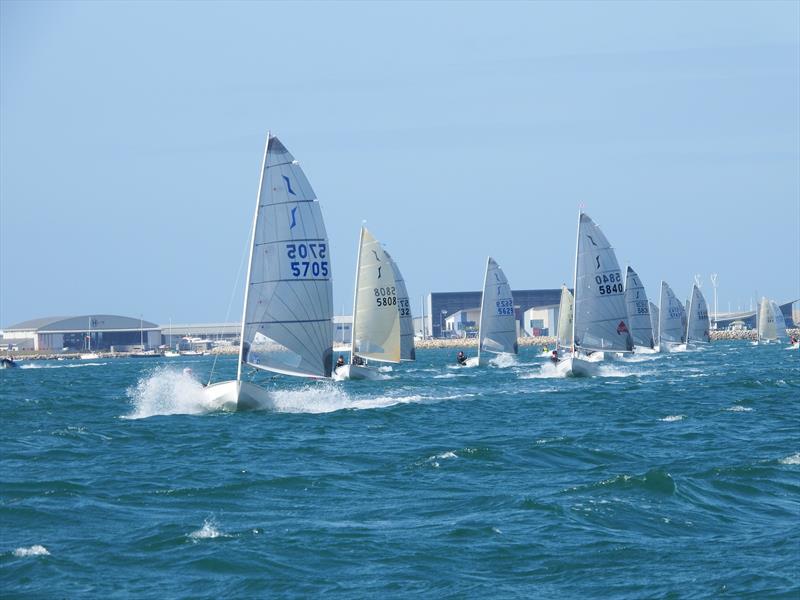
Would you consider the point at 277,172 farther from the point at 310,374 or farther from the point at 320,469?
the point at 320,469

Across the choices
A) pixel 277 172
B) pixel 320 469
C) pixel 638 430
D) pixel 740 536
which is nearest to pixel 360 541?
pixel 740 536

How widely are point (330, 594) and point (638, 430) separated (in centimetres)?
1753

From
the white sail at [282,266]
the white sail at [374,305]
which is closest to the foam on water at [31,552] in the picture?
the white sail at [282,266]

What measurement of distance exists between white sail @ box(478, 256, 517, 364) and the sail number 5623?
34.8m

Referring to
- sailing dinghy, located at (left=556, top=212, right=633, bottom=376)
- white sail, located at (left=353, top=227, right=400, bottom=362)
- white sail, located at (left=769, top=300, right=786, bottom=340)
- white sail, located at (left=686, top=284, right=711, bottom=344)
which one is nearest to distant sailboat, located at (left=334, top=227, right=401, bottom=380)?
white sail, located at (left=353, top=227, right=400, bottom=362)

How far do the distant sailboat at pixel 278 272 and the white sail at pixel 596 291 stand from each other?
22.4 metres

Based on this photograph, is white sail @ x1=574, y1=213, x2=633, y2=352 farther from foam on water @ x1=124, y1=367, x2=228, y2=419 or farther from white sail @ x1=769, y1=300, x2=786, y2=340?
white sail @ x1=769, y1=300, x2=786, y2=340

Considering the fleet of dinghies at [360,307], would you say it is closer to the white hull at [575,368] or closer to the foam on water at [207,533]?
the white hull at [575,368]

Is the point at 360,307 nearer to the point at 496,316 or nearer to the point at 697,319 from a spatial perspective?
the point at 496,316

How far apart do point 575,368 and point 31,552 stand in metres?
41.4

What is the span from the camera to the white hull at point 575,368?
54.9 m

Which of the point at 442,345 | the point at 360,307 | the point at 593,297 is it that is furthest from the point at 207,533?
the point at 442,345

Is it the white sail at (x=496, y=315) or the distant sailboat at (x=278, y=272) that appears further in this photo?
the white sail at (x=496, y=315)

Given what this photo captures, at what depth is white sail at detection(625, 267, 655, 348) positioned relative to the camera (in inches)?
3095
